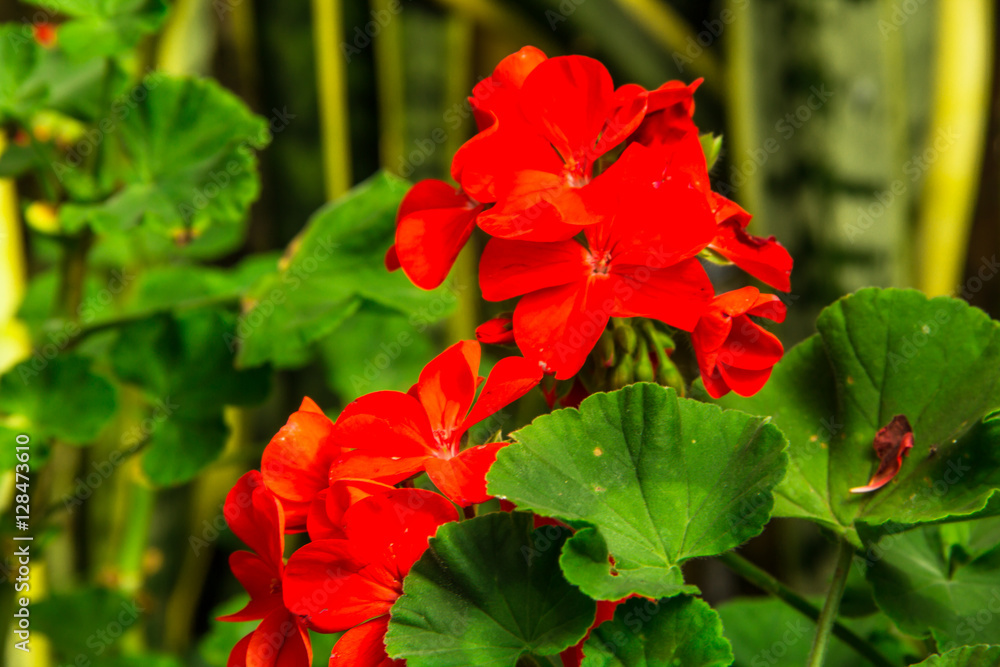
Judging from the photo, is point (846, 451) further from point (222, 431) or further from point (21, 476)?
point (21, 476)

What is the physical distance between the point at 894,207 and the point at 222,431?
79 centimetres

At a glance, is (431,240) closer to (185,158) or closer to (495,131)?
(495,131)

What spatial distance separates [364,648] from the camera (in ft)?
0.99

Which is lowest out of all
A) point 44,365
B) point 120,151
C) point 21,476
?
point 21,476

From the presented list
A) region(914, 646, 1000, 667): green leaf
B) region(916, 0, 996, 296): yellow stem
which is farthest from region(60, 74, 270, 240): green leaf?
region(916, 0, 996, 296): yellow stem

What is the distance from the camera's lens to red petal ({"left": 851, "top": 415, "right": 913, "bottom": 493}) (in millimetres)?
347

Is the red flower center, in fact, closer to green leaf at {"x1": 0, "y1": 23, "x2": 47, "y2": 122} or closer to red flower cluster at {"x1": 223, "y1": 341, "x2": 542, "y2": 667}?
red flower cluster at {"x1": 223, "y1": 341, "x2": 542, "y2": 667}

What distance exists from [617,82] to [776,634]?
2.33ft

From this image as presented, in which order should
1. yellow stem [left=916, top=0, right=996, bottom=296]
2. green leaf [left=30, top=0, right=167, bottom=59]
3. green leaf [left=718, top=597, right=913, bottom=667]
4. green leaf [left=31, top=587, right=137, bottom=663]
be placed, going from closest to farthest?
green leaf [left=718, top=597, right=913, bottom=667], green leaf [left=30, top=0, right=167, bottom=59], green leaf [left=31, top=587, right=137, bottom=663], yellow stem [left=916, top=0, right=996, bottom=296]

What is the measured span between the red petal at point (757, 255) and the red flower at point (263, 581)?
0.19 m

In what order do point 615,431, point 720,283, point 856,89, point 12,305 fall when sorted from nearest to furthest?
point 615,431 → point 12,305 → point 856,89 → point 720,283

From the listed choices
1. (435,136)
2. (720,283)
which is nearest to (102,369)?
(435,136)

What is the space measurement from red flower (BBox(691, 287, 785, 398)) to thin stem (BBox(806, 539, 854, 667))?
0.26 feet

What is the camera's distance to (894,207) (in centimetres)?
101
